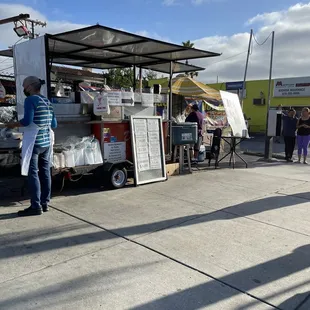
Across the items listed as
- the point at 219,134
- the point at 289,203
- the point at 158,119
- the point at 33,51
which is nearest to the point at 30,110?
the point at 33,51

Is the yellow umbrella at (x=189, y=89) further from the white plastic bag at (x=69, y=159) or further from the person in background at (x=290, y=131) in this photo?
the white plastic bag at (x=69, y=159)

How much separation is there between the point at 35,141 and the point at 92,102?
185 centimetres

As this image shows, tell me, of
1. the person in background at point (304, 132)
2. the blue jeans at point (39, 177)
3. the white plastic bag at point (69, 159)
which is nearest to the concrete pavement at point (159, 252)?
the blue jeans at point (39, 177)

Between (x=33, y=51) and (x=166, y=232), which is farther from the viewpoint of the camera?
(x=33, y=51)

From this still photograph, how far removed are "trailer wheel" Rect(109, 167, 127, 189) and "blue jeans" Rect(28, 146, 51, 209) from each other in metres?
1.55

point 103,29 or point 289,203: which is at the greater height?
point 103,29

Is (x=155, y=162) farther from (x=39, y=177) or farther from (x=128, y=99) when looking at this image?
(x=39, y=177)

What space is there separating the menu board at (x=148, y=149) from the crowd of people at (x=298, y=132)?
5506 millimetres

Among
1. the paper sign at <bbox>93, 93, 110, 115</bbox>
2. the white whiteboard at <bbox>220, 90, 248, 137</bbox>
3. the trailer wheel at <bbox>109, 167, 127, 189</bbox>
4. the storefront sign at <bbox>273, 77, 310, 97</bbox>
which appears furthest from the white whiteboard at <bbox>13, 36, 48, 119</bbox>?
the storefront sign at <bbox>273, 77, 310, 97</bbox>

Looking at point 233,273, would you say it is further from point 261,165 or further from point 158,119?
point 261,165

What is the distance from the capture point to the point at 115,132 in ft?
21.5

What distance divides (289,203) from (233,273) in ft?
9.51

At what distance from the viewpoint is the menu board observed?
6.70 m

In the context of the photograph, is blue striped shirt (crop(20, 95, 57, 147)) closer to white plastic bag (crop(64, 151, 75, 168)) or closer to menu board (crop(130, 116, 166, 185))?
white plastic bag (crop(64, 151, 75, 168))
